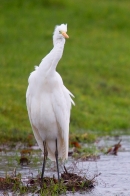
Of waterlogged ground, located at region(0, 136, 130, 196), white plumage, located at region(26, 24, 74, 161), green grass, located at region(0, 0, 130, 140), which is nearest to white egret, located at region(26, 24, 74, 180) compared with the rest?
white plumage, located at region(26, 24, 74, 161)

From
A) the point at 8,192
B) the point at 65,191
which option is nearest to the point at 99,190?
the point at 65,191

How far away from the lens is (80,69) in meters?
18.1

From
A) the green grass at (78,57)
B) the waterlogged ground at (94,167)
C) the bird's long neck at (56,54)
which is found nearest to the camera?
the bird's long neck at (56,54)

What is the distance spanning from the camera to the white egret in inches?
306

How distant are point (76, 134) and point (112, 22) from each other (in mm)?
13102

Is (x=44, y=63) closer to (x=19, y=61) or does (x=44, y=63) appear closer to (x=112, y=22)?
(x=19, y=61)

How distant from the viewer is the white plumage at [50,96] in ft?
25.5

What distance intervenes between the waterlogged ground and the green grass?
1.29 m

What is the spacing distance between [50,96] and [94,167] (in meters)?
1.91

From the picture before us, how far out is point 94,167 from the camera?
9.35m

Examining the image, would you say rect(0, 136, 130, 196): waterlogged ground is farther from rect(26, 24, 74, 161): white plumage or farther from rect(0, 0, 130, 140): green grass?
rect(0, 0, 130, 140): green grass

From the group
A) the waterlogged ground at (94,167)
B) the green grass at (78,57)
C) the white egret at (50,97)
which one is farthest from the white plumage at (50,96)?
the green grass at (78,57)

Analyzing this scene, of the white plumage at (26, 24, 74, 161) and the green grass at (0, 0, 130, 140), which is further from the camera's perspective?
the green grass at (0, 0, 130, 140)

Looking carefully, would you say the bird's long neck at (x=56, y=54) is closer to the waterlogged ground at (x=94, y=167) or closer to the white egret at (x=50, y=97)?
the white egret at (x=50, y=97)
